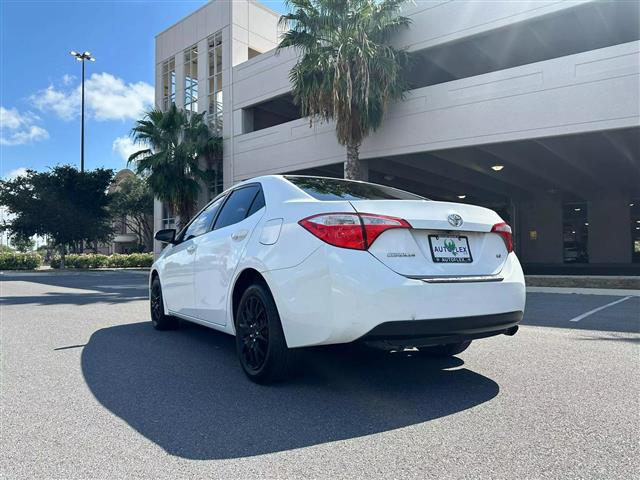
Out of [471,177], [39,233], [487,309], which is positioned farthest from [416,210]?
[39,233]

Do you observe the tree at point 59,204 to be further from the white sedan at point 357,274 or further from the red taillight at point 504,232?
the red taillight at point 504,232

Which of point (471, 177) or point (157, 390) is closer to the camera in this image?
point (157, 390)

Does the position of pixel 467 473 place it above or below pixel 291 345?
below

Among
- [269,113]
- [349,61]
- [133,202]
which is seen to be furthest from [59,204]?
[349,61]

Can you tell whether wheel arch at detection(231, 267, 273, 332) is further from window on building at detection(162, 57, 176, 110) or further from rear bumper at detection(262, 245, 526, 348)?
window on building at detection(162, 57, 176, 110)

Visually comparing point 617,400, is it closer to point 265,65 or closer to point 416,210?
point 416,210

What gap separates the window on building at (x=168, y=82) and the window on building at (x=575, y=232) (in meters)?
23.6

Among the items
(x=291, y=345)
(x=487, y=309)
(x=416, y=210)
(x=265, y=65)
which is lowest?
(x=291, y=345)

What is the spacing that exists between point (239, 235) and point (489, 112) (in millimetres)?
11661

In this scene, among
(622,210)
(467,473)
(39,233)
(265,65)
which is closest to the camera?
(467,473)

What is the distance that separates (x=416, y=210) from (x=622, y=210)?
26505mm

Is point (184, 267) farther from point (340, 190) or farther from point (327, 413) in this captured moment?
point (327, 413)

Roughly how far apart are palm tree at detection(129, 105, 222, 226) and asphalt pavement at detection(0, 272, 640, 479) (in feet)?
54.8

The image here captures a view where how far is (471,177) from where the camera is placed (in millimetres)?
20344
